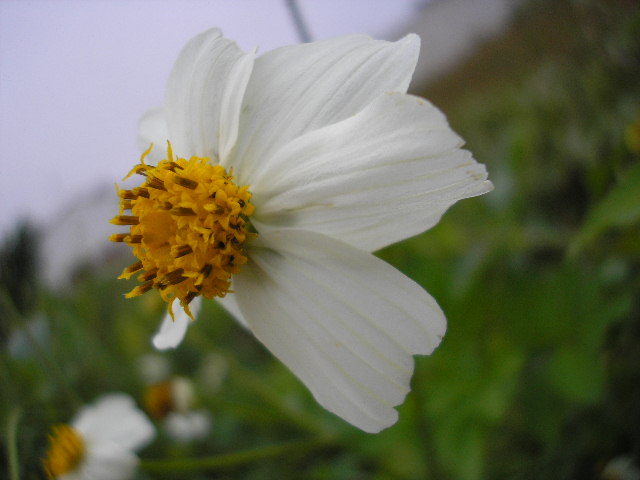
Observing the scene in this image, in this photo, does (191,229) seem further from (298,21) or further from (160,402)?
(160,402)

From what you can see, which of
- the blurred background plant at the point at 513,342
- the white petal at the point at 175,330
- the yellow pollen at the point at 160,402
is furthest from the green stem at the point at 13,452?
the yellow pollen at the point at 160,402

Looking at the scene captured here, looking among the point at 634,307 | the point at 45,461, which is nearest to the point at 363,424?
the point at 45,461

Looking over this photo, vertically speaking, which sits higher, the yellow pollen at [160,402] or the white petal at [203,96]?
the white petal at [203,96]

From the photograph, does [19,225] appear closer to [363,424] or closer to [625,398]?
[363,424]

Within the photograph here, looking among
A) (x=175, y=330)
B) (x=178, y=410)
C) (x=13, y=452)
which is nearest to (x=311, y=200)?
(x=175, y=330)

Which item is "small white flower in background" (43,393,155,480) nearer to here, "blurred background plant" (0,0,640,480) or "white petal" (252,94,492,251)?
"blurred background plant" (0,0,640,480)

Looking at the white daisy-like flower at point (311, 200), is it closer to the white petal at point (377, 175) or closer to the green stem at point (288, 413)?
the white petal at point (377, 175)
